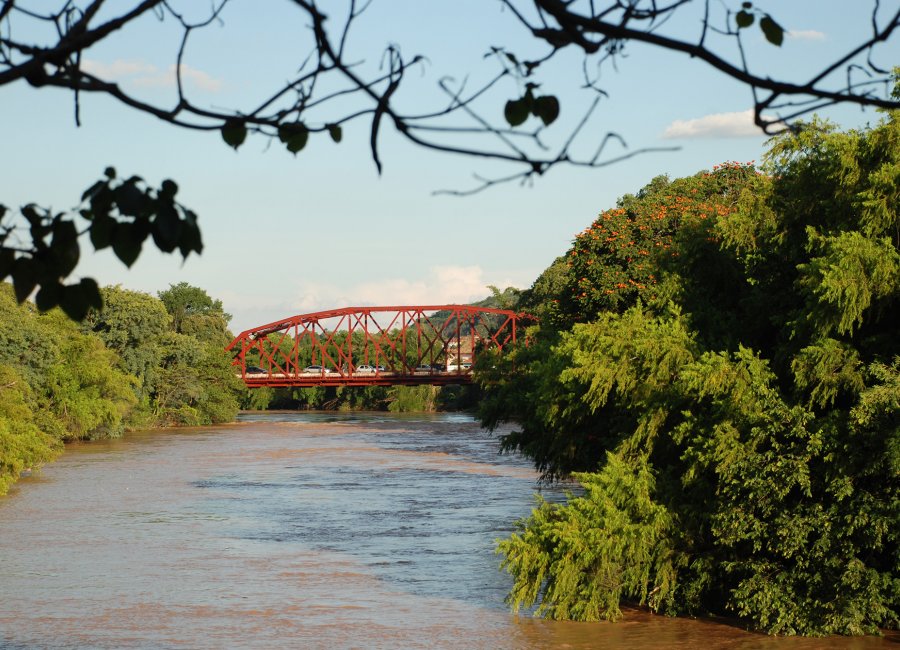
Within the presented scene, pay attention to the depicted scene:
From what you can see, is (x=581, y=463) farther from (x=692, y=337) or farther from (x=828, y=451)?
(x=828, y=451)

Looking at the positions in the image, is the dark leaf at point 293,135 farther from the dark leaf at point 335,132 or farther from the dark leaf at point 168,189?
the dark leaf at point 168,189

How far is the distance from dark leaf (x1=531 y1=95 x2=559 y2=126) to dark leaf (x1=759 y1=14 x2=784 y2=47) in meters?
0.70

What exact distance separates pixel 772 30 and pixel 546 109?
761 mm

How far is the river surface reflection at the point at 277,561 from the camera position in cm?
1764

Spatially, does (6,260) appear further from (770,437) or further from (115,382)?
(115,382)

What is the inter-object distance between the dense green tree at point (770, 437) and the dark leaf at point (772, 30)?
13.0 metres

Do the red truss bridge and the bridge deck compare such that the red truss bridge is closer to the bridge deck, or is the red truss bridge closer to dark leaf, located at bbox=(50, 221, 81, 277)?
the bridge deck

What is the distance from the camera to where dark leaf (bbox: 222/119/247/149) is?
3795 mm

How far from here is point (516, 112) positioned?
3891 mm

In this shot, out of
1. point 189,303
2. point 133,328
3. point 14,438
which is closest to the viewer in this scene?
point 14,438

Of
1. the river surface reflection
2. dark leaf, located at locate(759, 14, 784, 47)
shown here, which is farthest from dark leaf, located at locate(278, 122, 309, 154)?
the river surface reflection

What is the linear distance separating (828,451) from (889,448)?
3.73 feet

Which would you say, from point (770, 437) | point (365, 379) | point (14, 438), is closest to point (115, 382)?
point (14, 438)

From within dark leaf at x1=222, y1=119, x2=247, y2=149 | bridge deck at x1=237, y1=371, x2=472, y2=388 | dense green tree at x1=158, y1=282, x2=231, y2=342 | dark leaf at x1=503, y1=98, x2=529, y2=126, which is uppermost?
dense green tree at x1=158, y1=282, x2=231, y2=342
